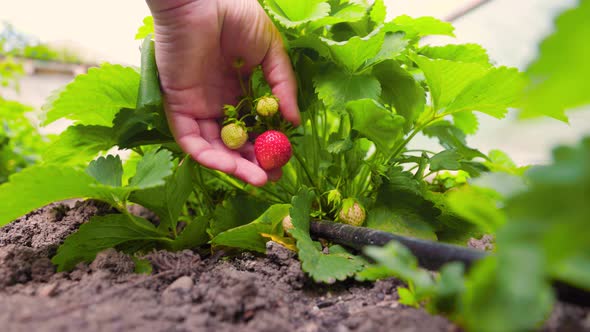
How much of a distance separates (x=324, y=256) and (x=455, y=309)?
32cm

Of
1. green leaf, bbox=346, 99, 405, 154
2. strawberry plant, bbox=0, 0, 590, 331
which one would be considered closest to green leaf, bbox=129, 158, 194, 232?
strawberry plant, bbox=0, 0, 590, 331

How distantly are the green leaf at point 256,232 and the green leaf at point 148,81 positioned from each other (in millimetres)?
268

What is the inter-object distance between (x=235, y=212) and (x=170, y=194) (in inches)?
6.2

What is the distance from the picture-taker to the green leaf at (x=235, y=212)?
34.1 inches

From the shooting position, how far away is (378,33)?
771 mm

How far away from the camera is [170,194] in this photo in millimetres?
787

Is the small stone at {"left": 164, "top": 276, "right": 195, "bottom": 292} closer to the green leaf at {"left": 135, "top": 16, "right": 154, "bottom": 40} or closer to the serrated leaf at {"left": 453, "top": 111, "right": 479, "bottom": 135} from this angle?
the green leaf at {"left": 135, "top": 16, "right": 154, "bottom": 40}

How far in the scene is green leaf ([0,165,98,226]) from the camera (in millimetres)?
607

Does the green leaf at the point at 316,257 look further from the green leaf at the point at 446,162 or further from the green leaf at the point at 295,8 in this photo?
the green leaf at the point at 295,8

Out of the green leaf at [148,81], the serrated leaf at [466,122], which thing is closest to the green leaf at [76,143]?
the green leaf at [148,81]

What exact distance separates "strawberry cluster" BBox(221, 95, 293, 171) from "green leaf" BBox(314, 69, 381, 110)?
0.10 metres

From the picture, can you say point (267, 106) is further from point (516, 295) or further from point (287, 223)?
point (516, 295)

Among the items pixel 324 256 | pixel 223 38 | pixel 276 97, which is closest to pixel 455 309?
pixel 324 256

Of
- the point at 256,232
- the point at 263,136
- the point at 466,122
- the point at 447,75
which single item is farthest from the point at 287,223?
the point at 466,122
